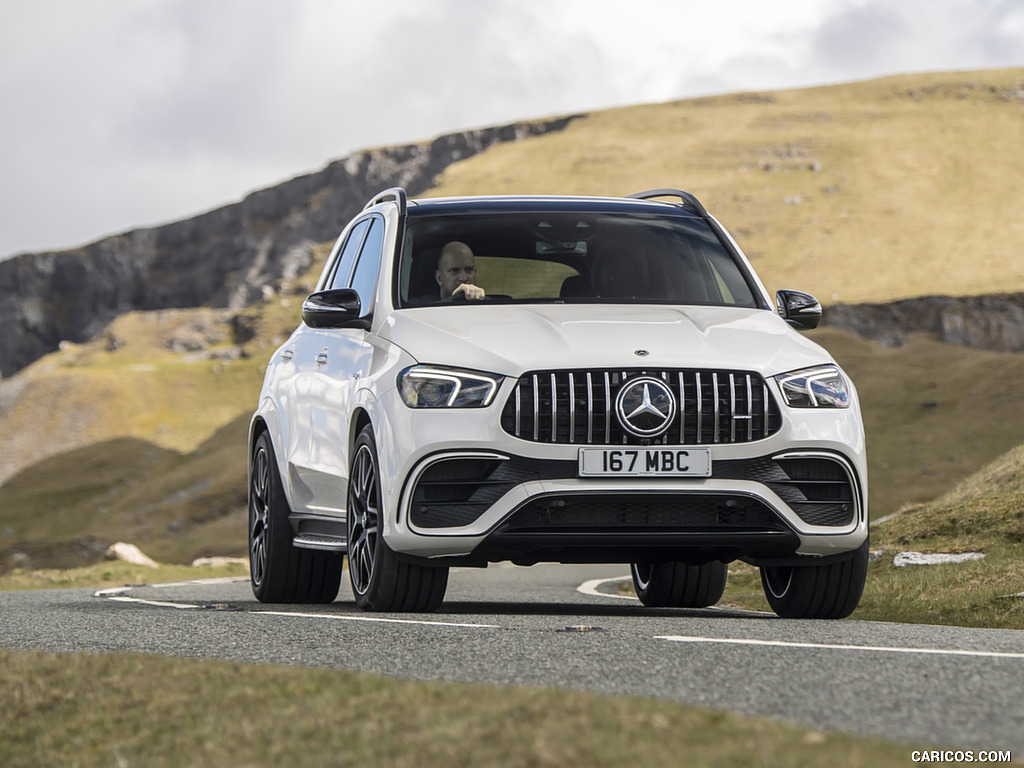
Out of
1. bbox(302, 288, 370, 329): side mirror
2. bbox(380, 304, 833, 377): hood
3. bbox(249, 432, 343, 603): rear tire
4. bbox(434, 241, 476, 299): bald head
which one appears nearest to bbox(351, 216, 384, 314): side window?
bbox(302, 288, 370, 329): side mirror

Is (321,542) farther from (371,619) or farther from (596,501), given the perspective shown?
(596,501)

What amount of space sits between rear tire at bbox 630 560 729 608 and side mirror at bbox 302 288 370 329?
3187mm

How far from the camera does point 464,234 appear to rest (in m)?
8.79

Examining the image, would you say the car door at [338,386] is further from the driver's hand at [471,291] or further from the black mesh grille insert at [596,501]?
the black mesh grille insert at [596,501]

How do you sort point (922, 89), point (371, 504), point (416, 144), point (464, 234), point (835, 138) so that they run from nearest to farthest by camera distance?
point (371, 504) < point (464, 234) < point (835, 138) < point (922, 89) < point (416, 144)

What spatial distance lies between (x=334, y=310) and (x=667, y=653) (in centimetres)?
332

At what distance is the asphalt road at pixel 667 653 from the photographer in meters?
4.23

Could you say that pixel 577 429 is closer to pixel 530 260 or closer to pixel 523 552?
pixel 523 552

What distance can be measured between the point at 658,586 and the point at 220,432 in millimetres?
82419

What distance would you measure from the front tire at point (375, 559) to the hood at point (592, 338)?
0.67 m

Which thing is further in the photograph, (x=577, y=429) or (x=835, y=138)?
(x=835, y=138)

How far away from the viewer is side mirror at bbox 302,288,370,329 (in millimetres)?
8141

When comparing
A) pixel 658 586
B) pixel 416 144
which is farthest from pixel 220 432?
pixel 416 144

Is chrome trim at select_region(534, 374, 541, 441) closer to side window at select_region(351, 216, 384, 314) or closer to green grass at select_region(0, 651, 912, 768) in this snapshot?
side window at select_region(351, 216, 384, 314)
